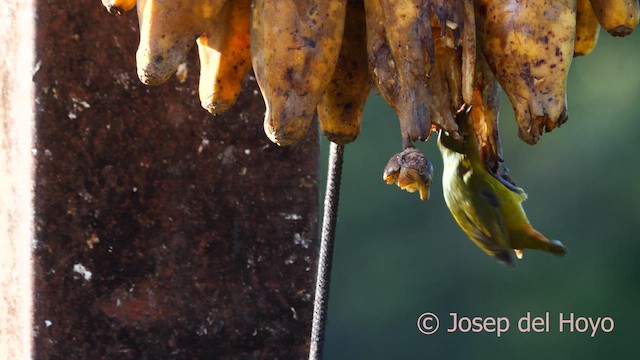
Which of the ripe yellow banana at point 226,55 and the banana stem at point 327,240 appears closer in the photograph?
the ripe yellow banana at point 226,55

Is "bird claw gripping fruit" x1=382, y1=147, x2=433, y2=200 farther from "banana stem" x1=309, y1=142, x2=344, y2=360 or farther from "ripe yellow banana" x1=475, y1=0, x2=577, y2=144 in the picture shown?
"banana stem" x1=309, y1=142, x2=344, y2=360

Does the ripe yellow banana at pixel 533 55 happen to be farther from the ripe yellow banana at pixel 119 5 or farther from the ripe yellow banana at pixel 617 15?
the ripe yellow banana at pixel 119 5

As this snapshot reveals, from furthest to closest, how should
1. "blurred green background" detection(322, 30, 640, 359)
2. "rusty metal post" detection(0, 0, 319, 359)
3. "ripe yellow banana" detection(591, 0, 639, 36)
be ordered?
"blurred green background" detection(322, 30, 640, 359)
"rusty metal post" detection(0, 0, 319, 359)
"ripe yellow banana" detection(591, 0, 639, 36)

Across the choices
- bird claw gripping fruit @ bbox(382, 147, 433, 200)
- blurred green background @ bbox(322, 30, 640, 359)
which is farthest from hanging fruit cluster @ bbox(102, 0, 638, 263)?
blurred green background @ bbox(322, 30, 640, 359)

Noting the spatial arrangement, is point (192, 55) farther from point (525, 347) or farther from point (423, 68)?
point (525, 347)

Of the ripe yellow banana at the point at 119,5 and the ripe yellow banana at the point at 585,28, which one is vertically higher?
the ripe yellow banana at the point at 585,28

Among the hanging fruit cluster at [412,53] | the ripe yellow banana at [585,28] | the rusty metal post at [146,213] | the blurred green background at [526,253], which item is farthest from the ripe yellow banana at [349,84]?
the blurred green background at [526,253]
